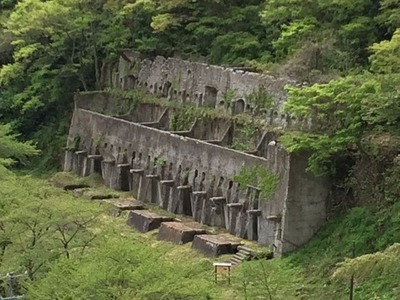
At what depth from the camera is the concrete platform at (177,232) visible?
3753 centimetres

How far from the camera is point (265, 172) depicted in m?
36.7

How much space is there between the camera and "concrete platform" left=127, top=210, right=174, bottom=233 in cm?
3997

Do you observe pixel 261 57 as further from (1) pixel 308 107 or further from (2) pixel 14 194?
(2) pixel 14 194

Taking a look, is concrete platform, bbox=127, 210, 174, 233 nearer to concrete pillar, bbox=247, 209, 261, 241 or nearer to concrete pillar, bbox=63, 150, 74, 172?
concrete pillar, bbox=247, 209, 261, 241

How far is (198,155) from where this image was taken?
137 feet

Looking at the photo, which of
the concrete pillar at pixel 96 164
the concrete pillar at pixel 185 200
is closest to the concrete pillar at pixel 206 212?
the concrete pillar at pixel 185 200

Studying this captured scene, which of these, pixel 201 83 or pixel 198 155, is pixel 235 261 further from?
pixel 201 83

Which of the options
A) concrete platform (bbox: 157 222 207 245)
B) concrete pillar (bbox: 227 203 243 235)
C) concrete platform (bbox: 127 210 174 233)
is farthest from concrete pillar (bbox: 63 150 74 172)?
concrete pillar (bbox: 227 203 243 235)

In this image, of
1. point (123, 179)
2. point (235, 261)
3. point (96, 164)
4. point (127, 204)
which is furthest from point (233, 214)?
point (96, 164)

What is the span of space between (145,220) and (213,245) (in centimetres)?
524

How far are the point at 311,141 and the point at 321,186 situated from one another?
169 centimetres

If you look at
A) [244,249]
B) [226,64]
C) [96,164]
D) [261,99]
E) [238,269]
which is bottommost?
[244,249]

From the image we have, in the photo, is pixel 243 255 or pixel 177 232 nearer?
pixel 243 255

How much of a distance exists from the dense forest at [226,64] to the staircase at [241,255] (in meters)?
1.63
